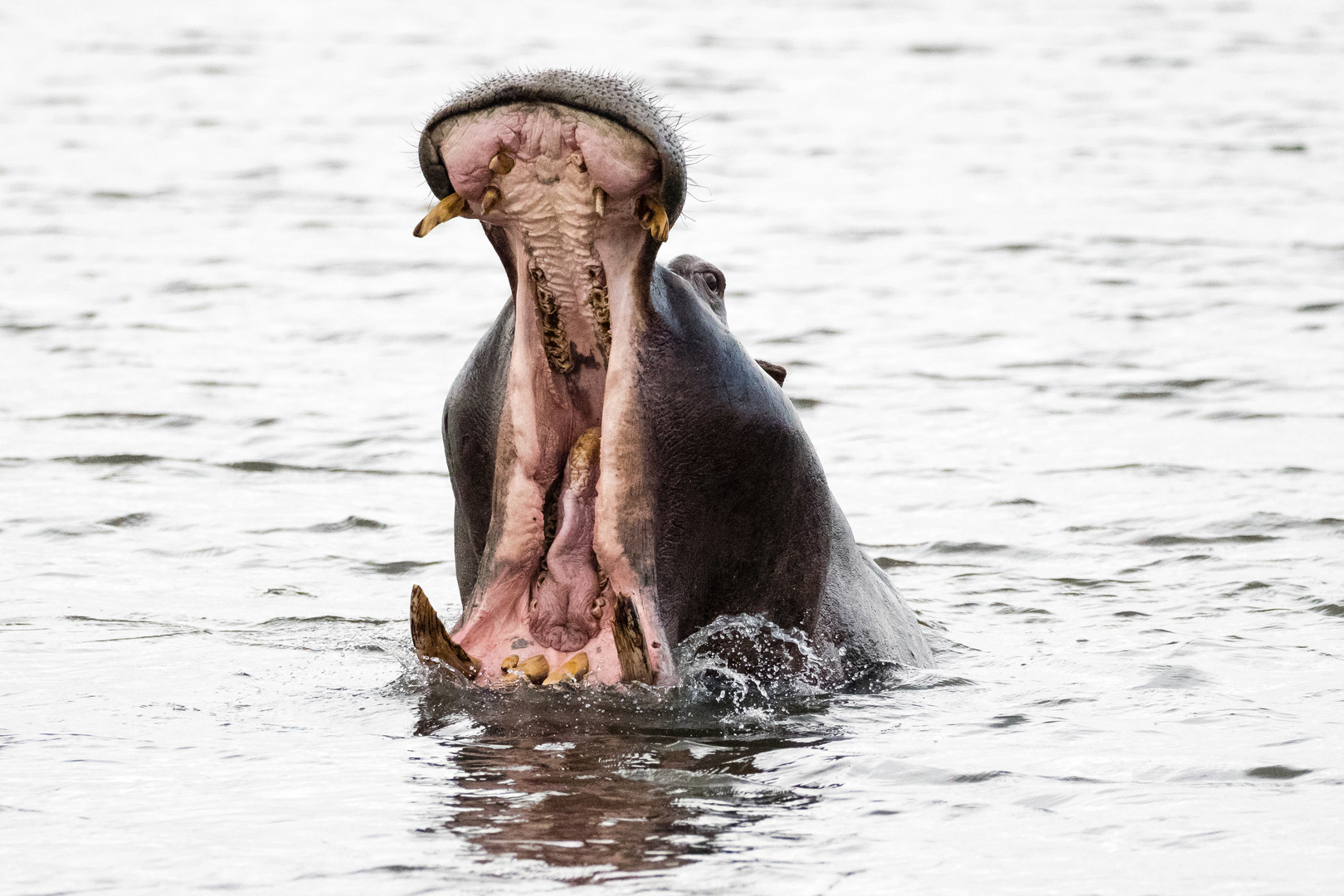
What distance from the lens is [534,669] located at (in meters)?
4.79

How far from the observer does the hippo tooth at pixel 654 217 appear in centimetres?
445

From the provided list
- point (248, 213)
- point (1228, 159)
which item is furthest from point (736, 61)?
point (248, 213)

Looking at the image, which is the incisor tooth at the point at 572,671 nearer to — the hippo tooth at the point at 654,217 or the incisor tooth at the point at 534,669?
the incisor tooth at the point at 534,669

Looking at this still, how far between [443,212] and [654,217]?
44 cm

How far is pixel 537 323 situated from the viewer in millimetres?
4734

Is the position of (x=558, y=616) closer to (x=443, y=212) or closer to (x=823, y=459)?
(x=443, y=212)

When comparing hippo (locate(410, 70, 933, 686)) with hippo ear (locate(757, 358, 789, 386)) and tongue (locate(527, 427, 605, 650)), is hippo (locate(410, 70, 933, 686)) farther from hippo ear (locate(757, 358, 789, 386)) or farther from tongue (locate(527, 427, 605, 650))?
hippo ear (locate(757, 358, 789, 386))

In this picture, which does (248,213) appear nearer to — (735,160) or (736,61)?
(735,160)

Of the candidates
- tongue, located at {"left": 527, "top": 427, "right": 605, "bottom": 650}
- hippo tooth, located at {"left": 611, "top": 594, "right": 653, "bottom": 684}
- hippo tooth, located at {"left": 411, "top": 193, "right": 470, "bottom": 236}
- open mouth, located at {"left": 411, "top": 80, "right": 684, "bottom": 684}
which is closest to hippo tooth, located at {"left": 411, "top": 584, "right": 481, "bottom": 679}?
open mouth, located at {"left": 411, "top": 80, "right": 684, "bottom": 684}

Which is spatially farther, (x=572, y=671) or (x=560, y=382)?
(x=560, y=382)

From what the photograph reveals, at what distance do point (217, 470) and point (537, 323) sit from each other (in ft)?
15.0

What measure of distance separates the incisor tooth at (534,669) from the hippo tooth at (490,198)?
103 centimetres

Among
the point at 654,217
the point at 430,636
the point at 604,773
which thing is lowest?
the point at 604,773

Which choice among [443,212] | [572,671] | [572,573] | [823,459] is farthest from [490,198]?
[823,459]
